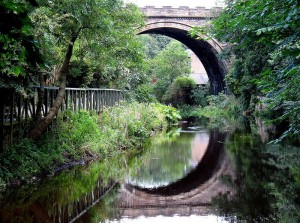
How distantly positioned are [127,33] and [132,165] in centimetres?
399

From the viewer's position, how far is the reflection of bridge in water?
6906 millimetres

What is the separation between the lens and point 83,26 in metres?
9.78

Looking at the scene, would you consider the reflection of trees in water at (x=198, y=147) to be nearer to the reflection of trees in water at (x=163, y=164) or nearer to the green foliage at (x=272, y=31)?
the reflection of trees in water at (x=163, y=164)

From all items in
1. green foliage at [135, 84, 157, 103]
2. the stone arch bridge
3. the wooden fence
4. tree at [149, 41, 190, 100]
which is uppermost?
the stone arch bridge

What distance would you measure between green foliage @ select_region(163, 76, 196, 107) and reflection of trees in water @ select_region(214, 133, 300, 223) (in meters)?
26.7

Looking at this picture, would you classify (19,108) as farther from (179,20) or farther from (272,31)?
(179,20)

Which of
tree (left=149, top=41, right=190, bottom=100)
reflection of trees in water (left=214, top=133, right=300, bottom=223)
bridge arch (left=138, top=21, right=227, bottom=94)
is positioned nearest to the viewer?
reflection of trees in water (left=214, top=133, right=300, bottom=223)

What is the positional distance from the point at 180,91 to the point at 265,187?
31.9 m

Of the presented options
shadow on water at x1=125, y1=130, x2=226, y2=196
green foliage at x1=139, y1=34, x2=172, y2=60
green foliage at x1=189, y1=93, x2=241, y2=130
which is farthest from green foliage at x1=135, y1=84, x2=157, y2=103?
green foliage at x1=139, y1=34, x2=172, y2=60

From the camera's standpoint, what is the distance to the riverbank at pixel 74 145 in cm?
819

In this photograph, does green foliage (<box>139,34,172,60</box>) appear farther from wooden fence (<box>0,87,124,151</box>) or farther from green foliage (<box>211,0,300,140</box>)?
green foliage (<box>211,0,300,140</box>)

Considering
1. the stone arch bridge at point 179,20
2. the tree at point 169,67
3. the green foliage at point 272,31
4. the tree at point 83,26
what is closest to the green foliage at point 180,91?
the tree at point 169,67

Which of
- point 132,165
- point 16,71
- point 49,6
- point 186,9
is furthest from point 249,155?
point 186,9

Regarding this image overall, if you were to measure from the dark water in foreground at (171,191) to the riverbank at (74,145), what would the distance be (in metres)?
0.41
